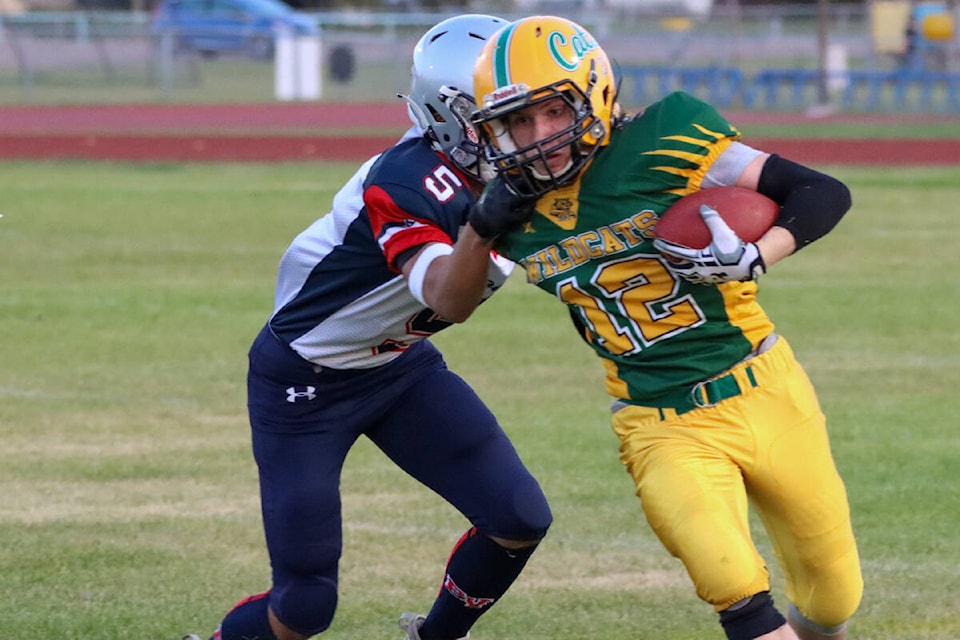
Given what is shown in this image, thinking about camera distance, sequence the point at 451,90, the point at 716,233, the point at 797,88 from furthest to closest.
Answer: the point at 797,88
the point at 451,90
the point at 716,233

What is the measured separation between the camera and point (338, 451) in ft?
15.2

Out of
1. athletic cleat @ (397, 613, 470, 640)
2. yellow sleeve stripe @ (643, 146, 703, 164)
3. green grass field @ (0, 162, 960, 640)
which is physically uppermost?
yellow sleeve stripe @ (643, 146, 703, 164)

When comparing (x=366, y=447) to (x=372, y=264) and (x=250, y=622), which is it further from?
(x=372, y=264)

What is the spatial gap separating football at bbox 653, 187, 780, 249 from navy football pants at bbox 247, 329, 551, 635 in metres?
1.04

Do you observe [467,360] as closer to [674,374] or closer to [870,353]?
[870,353]

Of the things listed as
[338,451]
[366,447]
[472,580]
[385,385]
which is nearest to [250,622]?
[338,451]

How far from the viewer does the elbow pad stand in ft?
13.0

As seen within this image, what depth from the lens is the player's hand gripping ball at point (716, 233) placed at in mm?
3816

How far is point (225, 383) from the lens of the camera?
29.4 ft

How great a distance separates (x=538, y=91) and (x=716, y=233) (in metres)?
0.56

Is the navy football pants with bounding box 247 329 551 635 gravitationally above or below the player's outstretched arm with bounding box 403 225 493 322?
below

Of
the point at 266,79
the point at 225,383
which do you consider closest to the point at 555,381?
the point at 225,383

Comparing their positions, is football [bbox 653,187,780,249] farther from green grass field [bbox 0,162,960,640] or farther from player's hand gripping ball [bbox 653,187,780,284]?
green grass field [bbox 0,162,960,640]

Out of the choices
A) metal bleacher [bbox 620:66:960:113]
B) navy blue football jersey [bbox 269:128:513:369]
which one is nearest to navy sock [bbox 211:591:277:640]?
navy blue football jersey [bbox 269:128:513:369]
